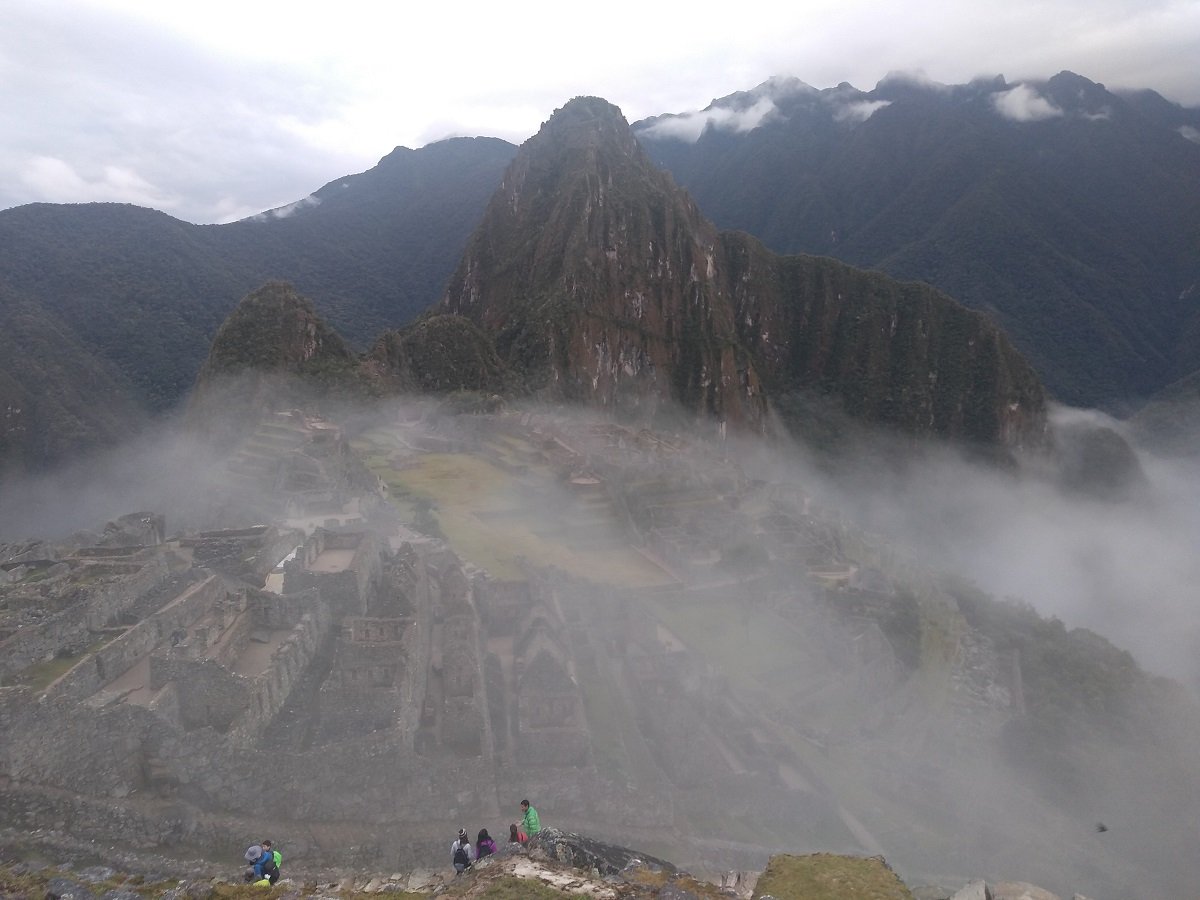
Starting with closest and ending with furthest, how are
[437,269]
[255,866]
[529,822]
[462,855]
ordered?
1. [255,866]
2. [462,855]
3. [529,822]
4. [437,269]

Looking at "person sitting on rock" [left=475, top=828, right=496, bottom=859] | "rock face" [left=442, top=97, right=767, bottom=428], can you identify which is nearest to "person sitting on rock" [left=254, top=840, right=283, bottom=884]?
"person sitting on rock" [left=475, top=828, right=496, bottom=859]

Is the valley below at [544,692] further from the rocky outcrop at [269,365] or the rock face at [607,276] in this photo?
the rock face at [607,276]

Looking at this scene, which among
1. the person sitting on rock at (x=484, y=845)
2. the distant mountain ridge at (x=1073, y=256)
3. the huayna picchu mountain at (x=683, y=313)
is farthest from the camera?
the distant mountain ridge at (x=1073, y=256)

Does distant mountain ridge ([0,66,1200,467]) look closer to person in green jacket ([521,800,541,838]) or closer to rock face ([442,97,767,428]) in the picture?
rock face ([442,97,767,428])

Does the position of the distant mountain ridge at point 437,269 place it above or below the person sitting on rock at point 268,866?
above

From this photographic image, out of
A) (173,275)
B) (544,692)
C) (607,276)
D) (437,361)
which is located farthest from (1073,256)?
(544,692)

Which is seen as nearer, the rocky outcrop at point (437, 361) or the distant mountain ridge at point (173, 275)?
the rocky outcrop at point (437, 361)

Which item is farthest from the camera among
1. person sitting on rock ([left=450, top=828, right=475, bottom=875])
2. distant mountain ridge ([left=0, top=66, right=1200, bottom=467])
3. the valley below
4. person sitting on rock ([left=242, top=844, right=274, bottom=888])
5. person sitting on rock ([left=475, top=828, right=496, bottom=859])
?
distant mountain ridge ([left=0, top=66, right=1200, bottom=467])

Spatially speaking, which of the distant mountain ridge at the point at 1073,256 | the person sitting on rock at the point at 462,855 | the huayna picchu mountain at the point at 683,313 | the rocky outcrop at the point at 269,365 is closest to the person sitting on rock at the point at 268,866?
the person sitting on rock at the point at 462,855

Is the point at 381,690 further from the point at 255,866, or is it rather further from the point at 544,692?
the point at 255,866
